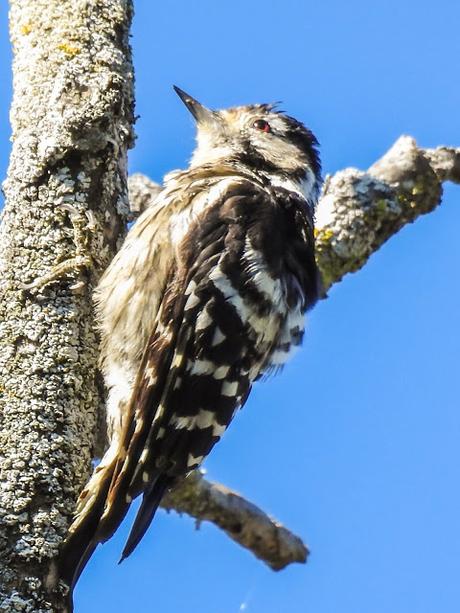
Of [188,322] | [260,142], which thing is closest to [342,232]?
[260,142]

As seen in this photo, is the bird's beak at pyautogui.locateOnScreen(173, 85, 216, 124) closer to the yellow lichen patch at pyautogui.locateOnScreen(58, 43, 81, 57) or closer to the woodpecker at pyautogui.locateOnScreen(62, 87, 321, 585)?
the woodpecker at pyautogui.locateOnScreen(62, 87, 321, 585)

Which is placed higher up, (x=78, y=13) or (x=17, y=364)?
(x=78, y=13)

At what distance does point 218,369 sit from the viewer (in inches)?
155

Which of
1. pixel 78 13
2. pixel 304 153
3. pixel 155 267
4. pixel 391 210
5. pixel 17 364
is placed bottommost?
pixel 17 364

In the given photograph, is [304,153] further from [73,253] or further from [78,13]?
[73,253]

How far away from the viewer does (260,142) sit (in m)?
5.48

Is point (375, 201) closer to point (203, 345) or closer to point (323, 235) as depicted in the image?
point (323, 235)

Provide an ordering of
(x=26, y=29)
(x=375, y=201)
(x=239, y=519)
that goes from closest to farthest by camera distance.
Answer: (x=26, y=29)
(x=239, y=519)
(x=375, y=201)

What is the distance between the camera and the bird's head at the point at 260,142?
5379 mm

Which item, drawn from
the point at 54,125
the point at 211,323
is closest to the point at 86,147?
the point at 54,125

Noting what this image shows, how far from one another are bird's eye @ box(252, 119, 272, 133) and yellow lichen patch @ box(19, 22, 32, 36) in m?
1.57

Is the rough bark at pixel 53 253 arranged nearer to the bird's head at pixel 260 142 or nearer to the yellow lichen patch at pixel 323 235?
the yellow lichen patch at pixel 323 235

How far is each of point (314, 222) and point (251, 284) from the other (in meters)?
0.96

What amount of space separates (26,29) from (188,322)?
1.39 meters
